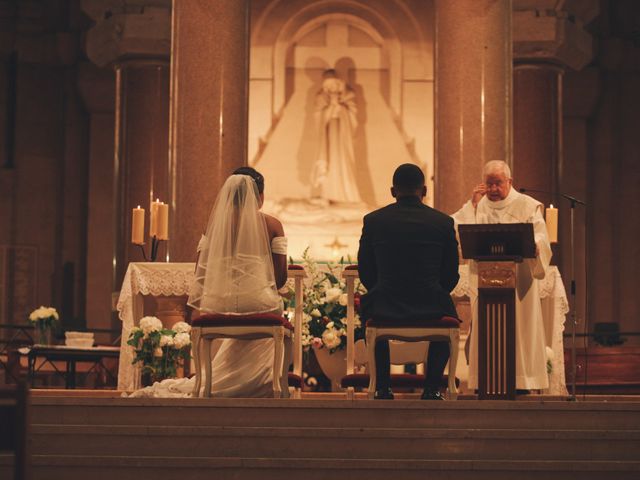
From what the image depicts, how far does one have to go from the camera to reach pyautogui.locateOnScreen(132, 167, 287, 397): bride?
33.0ft

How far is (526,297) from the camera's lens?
1111 centimetres

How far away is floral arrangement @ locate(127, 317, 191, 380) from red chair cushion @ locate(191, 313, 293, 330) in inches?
65.7

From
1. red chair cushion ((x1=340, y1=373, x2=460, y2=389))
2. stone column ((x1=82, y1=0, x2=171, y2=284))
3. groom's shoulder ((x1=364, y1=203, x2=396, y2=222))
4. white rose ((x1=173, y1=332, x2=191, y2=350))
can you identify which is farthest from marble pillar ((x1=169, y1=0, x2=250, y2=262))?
groom's shoulder ((x1=364, y1=203, x2=396, y2=222))

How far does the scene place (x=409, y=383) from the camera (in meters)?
10.3

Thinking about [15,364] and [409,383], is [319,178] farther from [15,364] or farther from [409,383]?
[409,383]

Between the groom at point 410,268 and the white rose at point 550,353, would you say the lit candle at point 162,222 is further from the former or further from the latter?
the groom at point 410,268

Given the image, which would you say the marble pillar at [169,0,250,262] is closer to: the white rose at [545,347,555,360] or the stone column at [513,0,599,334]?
the white rose at [545,347,555,360]

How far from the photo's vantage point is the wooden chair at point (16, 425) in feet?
21.3

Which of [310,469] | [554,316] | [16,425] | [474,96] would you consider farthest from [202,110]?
[16,425]

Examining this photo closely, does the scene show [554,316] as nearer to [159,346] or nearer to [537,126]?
[159,346]

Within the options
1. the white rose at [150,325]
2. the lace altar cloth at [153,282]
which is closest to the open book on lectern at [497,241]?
the white rose at [150,325]

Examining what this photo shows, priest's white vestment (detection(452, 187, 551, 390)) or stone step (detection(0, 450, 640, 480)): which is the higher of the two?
priest's white vestment (detection(452, 187, 551, 390))

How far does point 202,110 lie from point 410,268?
4.82m

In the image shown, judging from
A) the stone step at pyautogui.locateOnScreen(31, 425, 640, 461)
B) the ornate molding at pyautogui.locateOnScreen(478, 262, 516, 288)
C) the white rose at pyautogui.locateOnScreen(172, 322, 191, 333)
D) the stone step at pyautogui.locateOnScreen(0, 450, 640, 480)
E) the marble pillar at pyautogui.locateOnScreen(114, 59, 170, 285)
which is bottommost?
the stone step at pyautogui.locateOnScreen(0, 450, 640, 480)
